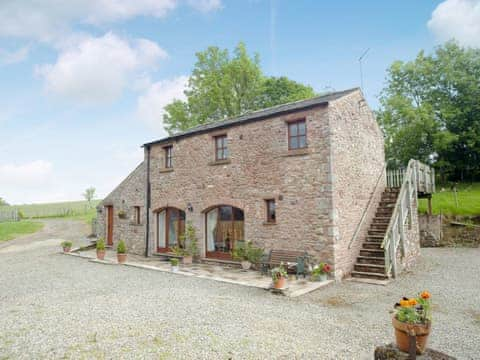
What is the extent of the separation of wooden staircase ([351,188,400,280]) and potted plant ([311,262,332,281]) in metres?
1.37

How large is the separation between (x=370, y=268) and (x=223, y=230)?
5.36 meters

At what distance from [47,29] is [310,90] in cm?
2232

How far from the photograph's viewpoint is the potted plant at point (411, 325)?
3.58m

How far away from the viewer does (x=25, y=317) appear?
20.2ft

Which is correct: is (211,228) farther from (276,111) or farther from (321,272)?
(276,111)

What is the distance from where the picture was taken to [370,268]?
9.50 metres

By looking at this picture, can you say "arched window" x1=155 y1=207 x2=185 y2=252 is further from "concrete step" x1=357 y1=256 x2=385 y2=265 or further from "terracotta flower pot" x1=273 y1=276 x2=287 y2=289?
"concrete step" x1=357 y1=256 x2=385 y2=265

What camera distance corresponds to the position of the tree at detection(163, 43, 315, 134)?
26703 mm

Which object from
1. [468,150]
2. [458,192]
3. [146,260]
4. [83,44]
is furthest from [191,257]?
[468,150]

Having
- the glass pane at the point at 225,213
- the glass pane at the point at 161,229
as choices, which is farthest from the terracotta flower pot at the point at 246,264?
the glass pane at the point at 161,229

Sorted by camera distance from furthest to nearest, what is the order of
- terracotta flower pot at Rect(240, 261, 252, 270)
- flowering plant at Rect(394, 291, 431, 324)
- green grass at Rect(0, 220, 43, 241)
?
green grass at Rect(0, 220, 43, 241) < terracotta flower pot at Rect(240, 261, 252, 270) < flowering plant at Rect(394, 291, 431, 324)

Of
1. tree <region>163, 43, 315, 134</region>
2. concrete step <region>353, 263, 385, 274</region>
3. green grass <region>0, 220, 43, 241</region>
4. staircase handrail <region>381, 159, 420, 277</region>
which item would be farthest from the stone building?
green grass <region>0, 220, 43, 241</region>

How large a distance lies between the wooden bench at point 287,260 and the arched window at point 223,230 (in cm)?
157

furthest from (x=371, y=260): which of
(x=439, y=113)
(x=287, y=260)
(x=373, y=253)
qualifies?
(x=439, y=113)
